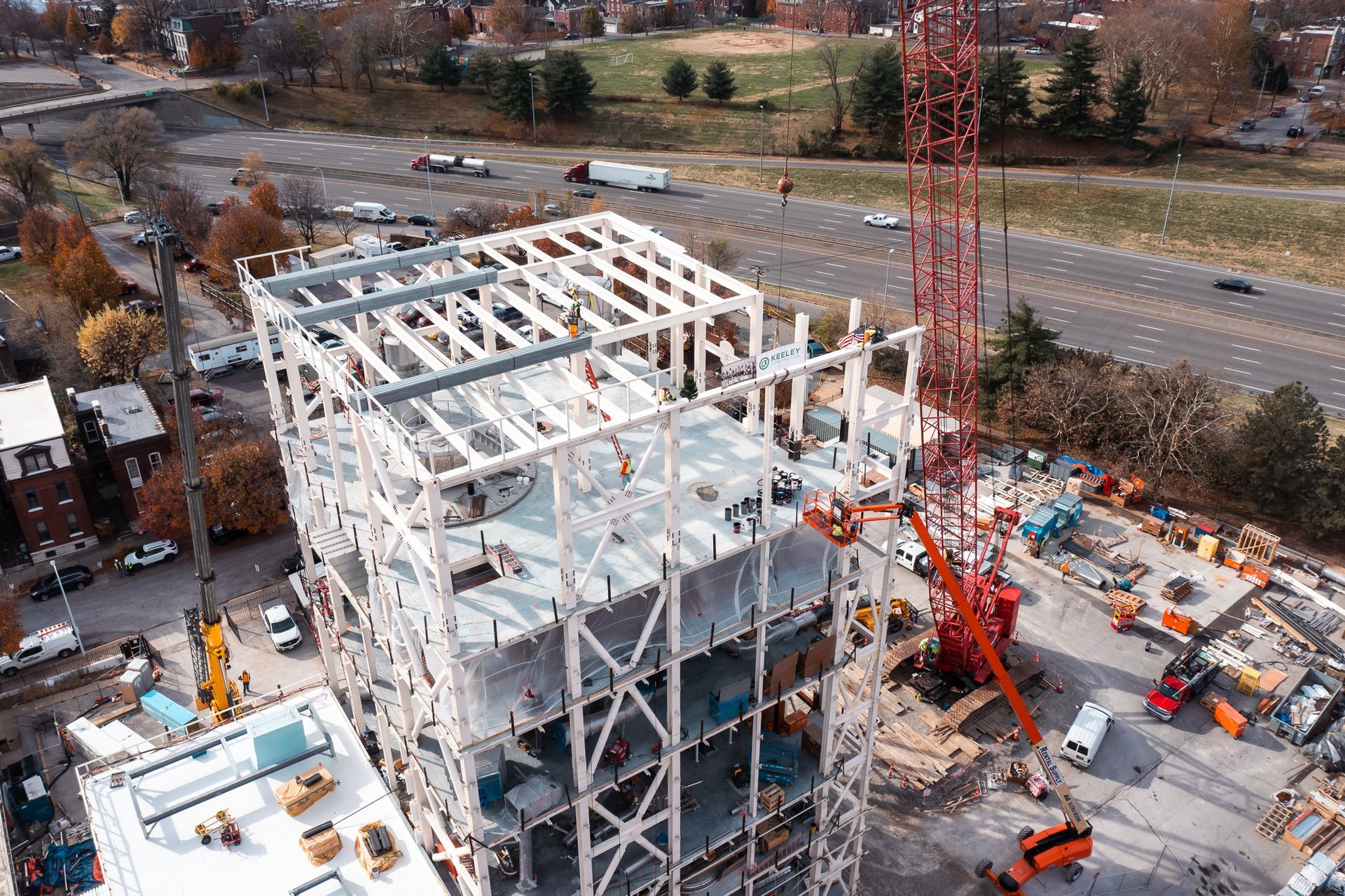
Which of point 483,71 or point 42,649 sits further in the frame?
point 483,71

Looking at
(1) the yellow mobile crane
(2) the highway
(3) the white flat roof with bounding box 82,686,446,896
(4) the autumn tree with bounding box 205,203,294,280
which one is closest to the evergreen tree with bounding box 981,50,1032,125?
(2) the highway

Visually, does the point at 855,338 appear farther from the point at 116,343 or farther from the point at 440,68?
the point at 440,68

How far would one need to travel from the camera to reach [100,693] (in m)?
55.7

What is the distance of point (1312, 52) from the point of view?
589ft

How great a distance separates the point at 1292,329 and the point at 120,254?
127 meters

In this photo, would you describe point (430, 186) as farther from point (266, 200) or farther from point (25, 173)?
point (25, 173)

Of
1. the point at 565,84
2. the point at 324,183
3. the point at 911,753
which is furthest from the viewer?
the point at 565,84

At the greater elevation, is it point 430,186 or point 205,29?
point 205,29

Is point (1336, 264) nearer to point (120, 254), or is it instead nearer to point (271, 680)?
point (271, 680)

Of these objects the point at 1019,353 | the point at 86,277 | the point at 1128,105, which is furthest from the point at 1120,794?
the point at 1128,105

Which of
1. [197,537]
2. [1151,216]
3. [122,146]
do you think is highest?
[122,146]

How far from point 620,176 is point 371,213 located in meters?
33.6

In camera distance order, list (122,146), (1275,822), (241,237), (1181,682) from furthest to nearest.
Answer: (122,146) < (241,237) < (1181,682) < (1275,822)

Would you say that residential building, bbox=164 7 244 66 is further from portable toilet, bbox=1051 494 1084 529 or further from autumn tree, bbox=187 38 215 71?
portable toilet, bbox=1051 494 1084 529
